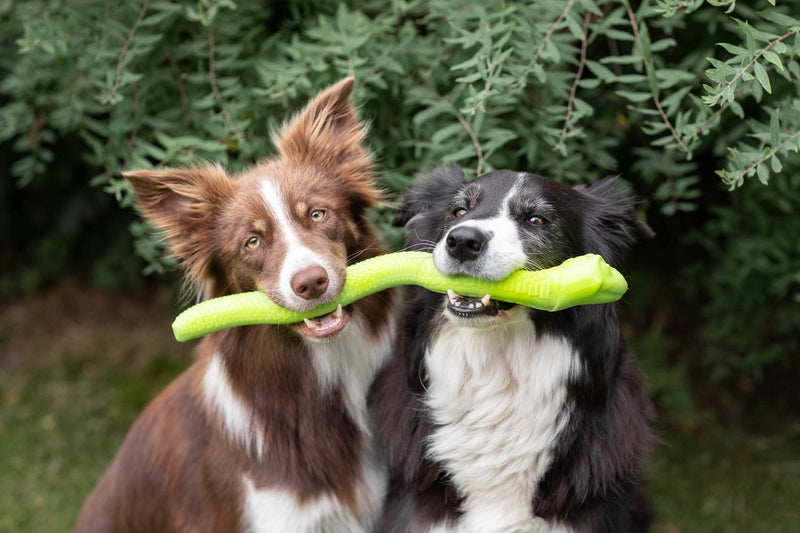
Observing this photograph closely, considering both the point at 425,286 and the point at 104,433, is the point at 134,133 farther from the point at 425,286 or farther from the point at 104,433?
the point at 104,433

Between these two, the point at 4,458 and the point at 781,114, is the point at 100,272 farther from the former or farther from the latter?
the point at 781,114

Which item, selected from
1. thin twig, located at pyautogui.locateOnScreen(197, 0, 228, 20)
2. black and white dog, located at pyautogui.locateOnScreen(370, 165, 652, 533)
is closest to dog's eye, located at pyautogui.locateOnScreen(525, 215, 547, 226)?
black and white dog, located at pyautogui.locateOnScreen(370, 165, 652, 533)

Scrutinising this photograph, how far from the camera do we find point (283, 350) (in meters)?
3.49

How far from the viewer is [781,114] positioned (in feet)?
12.0

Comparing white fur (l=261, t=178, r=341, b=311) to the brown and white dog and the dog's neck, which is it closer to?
the brown and white dog

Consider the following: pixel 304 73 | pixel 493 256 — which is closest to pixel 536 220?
pixel 493 256

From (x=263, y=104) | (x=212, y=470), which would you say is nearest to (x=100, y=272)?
(x=263, y=104)

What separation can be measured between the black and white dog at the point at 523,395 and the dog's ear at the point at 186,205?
90 cm

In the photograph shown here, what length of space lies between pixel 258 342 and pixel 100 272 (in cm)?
435

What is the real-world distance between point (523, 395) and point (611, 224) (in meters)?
0.76

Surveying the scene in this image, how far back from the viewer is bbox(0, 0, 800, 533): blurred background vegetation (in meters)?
3.93

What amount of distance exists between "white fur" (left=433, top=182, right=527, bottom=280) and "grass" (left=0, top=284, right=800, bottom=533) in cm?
186

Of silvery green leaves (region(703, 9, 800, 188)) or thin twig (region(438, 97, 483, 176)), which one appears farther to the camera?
thin twig (region(438, 97, 483, 176))

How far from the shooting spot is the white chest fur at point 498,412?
317 centimetres
